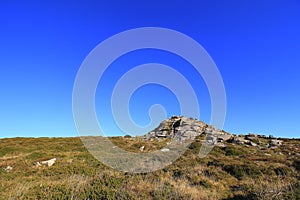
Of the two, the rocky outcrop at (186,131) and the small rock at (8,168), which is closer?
the small rock at (8,168)

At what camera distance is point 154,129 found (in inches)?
1743

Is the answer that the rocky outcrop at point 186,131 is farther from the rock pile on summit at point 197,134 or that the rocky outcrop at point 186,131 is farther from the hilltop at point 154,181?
the hilltop at point 154,181

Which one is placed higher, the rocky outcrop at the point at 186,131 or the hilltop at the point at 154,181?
the rocky outcrop at the point at 186,131

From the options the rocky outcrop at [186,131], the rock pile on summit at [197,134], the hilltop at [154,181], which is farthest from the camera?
the rocky outcrop at [186,131]

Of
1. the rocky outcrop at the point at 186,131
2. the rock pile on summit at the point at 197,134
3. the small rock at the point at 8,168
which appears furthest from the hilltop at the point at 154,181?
the rocky outcrop at the point at 186,131

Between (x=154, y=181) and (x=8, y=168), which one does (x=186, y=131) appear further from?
(x=154, y=181)

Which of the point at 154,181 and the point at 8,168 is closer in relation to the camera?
the point at 154,181

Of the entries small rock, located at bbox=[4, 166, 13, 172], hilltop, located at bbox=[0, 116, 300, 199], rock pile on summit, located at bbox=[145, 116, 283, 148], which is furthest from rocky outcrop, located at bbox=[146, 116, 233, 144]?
small rock, located at bbox=[4, 166, 13, 172]

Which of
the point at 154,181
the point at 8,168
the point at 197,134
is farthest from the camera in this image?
the point at 197,134


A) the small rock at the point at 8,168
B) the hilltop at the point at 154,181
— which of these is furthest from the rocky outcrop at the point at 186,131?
the small rock at the point at 8,168

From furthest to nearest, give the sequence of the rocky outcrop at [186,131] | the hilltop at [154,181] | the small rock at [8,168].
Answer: the rocky outcrop at [186,131] → the small rock at [8,168] → the hilltop at [154,181]

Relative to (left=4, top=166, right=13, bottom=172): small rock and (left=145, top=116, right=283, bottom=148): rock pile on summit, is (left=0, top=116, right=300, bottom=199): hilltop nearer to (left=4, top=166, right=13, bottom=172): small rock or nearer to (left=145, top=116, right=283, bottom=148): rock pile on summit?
(left=4, top=166, right=13, bottom=172): small rock

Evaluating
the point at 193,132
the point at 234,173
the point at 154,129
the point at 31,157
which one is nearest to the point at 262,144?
the point at 193,132

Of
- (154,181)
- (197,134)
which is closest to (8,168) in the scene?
(154,181)
